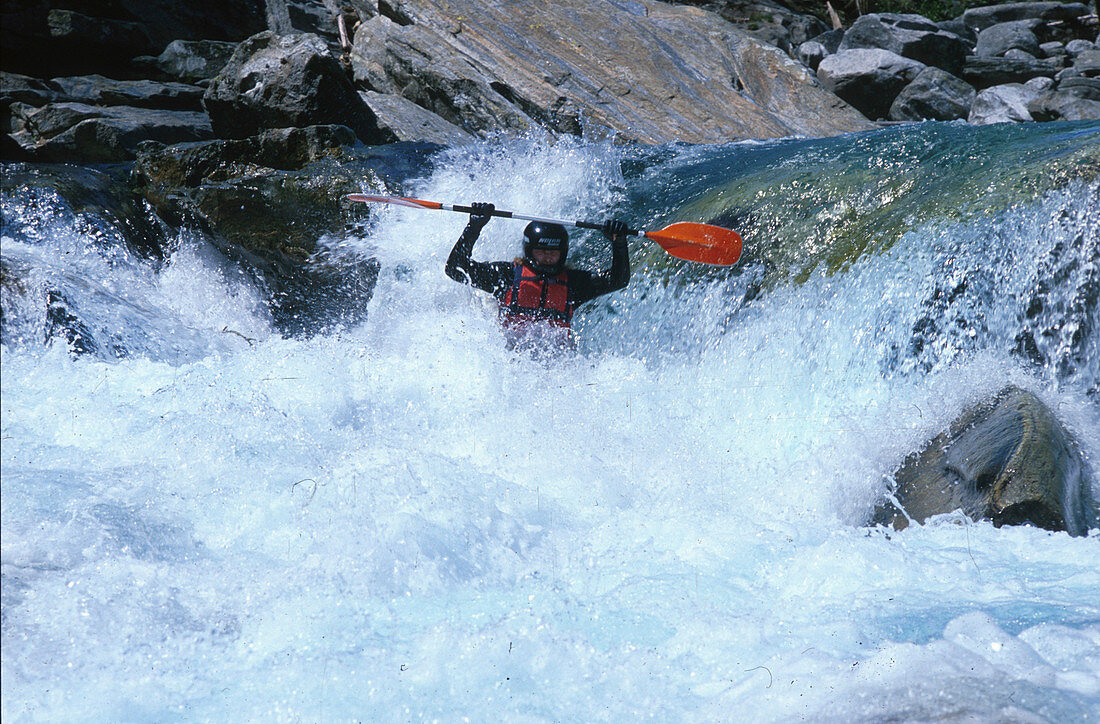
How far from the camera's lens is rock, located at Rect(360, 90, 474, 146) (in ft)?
28.5

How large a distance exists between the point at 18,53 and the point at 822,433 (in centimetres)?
1248

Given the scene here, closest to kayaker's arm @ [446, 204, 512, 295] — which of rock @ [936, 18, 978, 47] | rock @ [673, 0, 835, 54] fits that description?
rock @ [673, 0, 835, 54]

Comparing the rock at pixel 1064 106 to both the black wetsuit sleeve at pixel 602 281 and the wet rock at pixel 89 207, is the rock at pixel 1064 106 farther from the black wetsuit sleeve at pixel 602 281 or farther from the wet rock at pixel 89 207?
the wet rock at pixel 89 207

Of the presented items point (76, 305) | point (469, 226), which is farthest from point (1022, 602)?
point (76, 305)

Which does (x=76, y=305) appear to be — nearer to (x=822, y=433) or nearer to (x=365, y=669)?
(x=365, y=669)

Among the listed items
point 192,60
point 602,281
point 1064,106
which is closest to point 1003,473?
point 602,281

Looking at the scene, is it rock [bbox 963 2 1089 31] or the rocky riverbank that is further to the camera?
rock [bbox 963 2 1089 31]

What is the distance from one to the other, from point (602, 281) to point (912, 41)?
30.0ft

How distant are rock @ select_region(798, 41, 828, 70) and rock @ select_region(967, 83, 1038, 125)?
8.24 feet

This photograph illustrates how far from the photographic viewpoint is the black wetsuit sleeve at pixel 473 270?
16.7ft

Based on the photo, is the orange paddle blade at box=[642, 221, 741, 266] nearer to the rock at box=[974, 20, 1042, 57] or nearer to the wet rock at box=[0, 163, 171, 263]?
the wet rock at box=[0, 163, 171, 263]

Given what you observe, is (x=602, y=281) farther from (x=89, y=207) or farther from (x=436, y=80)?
(x=436, y=80)

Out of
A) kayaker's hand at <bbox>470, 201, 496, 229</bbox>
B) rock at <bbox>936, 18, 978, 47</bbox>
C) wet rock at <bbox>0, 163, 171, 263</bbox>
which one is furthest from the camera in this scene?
rock at <bbox>936, 18, 978, 47</bbox>

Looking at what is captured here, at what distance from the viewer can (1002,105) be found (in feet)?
32.2
